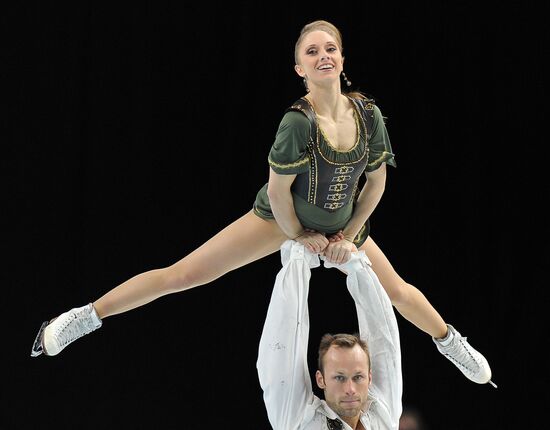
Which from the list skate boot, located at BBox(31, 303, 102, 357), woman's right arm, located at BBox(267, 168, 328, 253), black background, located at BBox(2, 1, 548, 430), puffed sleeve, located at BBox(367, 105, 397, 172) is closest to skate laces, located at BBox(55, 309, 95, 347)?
skate boot, located at BBox(31, 303, 102, 357)

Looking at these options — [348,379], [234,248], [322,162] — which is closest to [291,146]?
[322,162]

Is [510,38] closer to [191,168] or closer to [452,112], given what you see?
[452,112]

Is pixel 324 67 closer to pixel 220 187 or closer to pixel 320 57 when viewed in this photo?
pixel 320 57

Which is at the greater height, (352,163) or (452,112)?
(452,112)

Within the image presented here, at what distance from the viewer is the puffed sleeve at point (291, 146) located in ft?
10.5

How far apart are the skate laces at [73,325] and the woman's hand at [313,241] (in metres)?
0.85

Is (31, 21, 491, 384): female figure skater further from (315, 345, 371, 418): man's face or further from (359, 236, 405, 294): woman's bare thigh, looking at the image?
(315, 345, 371, 418): man's face

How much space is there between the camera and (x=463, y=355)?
3854 mm

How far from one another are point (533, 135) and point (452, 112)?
0.41m

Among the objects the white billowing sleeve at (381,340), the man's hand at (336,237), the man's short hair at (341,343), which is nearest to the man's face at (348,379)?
the man's short hair at (341,343)

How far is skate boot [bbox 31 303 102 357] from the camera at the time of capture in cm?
363

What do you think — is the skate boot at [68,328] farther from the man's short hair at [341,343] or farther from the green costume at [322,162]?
the man's short hair at [341,343]

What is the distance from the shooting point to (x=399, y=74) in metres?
4.50

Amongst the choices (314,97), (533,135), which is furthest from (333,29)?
(533,135)
